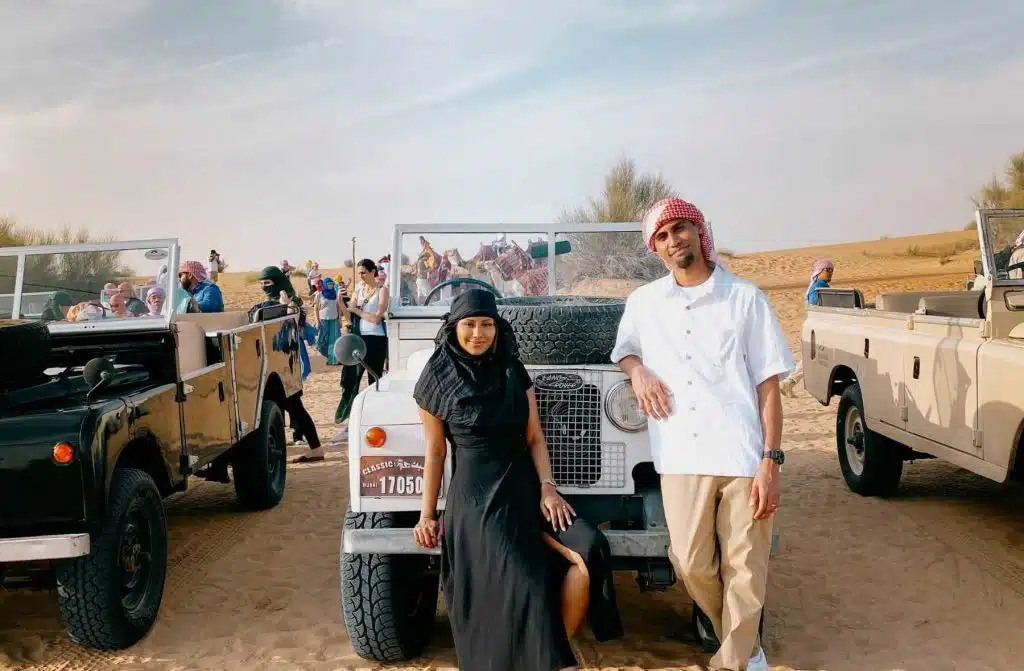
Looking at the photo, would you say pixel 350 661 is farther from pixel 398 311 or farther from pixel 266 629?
pixel 398 311

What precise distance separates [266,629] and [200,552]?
5.05 feet

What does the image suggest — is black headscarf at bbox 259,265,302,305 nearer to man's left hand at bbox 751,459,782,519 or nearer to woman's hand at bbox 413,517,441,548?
woman's hand at bbox 413,517,441,548

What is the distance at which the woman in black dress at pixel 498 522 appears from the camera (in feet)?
10.1

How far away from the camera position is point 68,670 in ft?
13.2

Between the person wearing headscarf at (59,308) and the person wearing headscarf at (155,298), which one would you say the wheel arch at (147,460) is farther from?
the person wearing headscarf at (59,308)

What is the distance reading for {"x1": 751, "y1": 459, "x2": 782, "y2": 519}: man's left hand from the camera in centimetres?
301

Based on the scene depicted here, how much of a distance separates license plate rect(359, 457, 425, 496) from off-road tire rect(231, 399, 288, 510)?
3259 millimetres

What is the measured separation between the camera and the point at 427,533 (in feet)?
10.9

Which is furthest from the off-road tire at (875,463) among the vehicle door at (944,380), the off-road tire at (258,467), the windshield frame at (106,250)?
the windshield frame at (106,250)

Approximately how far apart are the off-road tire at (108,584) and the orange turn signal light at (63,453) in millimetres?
327

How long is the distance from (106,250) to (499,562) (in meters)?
3.57

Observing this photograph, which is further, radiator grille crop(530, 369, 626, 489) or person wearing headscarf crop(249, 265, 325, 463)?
person wearing headscarf crop(249, 265, 325, 463)

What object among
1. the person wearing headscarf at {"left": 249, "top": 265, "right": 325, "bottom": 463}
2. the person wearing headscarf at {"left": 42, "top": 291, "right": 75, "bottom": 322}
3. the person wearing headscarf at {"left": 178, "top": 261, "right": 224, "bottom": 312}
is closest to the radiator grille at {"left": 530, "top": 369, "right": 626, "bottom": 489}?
the person wearing headscarf at {"left": 42, "top": 291, "right": 75, "bottom": 322}

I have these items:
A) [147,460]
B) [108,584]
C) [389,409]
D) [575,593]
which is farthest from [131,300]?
[575,593]
